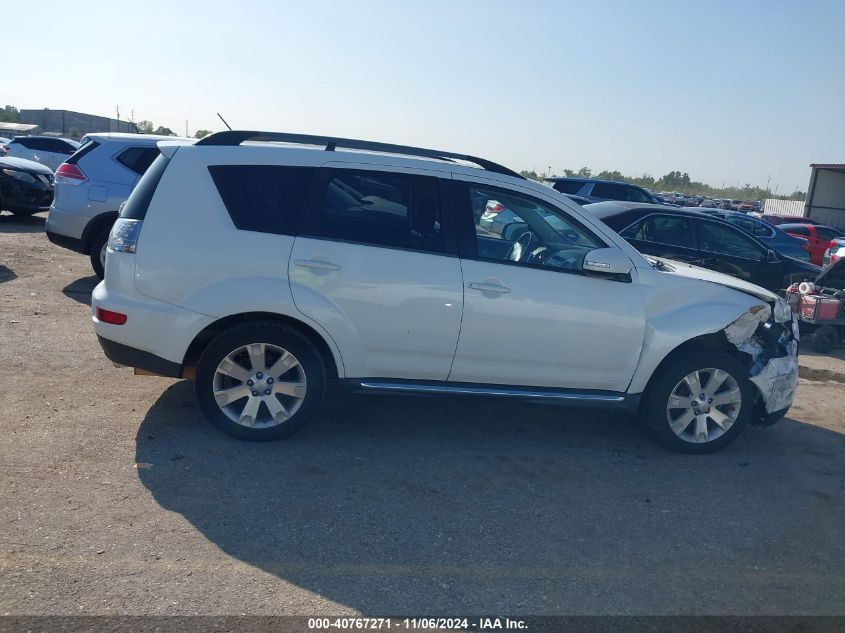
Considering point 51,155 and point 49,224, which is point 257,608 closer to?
point 49,224

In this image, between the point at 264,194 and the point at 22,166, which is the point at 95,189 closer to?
the point at 264,194

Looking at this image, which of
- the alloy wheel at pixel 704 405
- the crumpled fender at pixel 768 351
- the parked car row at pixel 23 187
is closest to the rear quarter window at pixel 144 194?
the alloy wheel at pixel 704 405

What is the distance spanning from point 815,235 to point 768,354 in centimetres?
2043

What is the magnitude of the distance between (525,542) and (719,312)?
2.46 m

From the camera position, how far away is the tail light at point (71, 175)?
9594 millimetres

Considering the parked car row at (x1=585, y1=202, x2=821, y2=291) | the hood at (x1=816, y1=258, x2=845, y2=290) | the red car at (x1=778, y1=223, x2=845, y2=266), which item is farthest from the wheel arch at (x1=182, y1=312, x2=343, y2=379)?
the red car at (x1=778, y1=223, x2=845, y2=266)

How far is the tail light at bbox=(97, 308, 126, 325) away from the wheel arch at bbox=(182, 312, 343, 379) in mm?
468

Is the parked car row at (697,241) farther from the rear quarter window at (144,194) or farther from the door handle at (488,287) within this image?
the rear quarter window at (144,194)

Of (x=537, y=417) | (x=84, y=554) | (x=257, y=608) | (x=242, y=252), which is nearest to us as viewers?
(x=257, y=608)

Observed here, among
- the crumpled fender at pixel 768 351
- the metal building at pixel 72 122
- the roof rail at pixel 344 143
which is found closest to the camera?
the roof rail at pixel 344 143

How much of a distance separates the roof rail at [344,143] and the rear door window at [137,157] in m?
4.82

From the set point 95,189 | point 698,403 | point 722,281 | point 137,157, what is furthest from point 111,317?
point 137,157

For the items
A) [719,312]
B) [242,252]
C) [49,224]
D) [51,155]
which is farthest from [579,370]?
[51,155]

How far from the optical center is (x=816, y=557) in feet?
14.2
